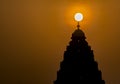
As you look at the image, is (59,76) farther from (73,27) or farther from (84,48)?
(73,27)

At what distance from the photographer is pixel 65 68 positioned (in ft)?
18.4

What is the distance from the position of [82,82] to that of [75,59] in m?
0.50

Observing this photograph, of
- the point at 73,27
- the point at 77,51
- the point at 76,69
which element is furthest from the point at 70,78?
the point at 73,27

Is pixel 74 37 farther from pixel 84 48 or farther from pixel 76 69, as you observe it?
pixel 76 69

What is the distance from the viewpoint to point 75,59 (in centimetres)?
561

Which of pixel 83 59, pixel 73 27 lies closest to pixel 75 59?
pixel 83 59

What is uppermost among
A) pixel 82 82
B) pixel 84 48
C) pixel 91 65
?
pixel 84 48

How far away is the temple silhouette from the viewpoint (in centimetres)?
552

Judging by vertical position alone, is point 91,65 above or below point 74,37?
below

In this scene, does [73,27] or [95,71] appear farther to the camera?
[73,27]

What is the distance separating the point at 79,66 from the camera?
5.56 metres

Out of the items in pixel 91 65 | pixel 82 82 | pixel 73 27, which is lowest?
pixel 82 82

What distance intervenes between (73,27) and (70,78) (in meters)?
1.47

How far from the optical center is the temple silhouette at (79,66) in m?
5.52
